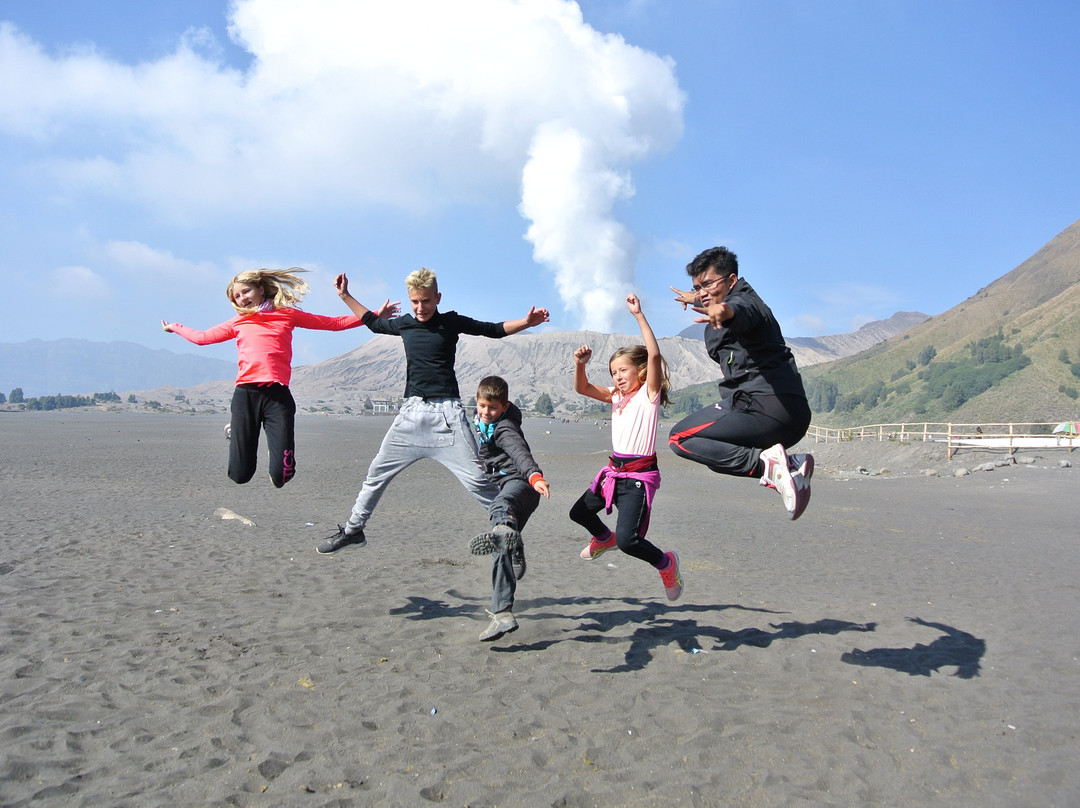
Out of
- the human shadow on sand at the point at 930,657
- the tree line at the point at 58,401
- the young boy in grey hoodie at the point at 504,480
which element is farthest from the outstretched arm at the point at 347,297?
the tree line at the point at 58,401

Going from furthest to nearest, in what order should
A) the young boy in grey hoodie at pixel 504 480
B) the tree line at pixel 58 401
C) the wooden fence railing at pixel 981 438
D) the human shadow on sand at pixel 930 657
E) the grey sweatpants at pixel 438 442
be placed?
the tree line at pixel 58 401 < the wooden fence railing at pixel 981 438 < the human shadow on sand at pixel 930 657 < the grey sweatpants at pixel 438 442 < the young boy in grey hoodie at pixel 504 480

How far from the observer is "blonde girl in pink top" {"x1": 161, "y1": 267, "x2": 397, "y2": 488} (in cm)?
614

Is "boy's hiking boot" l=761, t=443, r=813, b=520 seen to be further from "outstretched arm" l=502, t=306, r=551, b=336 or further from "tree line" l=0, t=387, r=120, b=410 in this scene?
"tree line" l=0, t=387, r=120, b=410

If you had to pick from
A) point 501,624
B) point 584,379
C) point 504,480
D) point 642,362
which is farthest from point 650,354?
point 501,624

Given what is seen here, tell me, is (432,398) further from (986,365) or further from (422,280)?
(986,365)

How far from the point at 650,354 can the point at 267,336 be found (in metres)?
3.55

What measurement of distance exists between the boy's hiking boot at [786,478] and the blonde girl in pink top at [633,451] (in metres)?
0.83

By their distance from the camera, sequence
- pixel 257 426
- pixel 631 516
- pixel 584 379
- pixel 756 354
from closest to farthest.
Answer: pixel 756 354 → pixel 631 516 → pixel 584 379 → pixel 257 426

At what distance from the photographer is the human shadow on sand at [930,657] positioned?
631cm

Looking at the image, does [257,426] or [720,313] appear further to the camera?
[257,426]

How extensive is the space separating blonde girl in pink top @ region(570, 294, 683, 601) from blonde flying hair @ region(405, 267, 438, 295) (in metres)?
1.39

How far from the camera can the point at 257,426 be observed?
247 inches

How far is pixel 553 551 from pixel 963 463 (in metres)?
28.4

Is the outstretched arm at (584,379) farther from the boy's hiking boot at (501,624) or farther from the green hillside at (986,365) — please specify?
the green hillside at (986,365)
